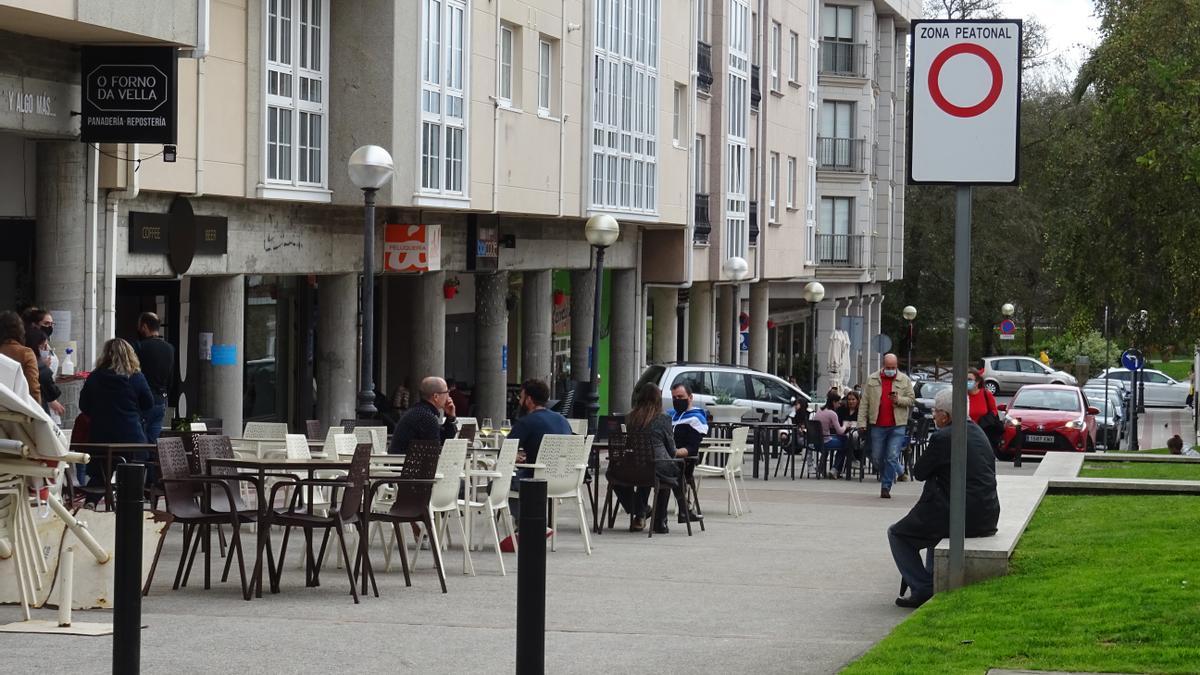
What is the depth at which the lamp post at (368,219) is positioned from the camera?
19297mm

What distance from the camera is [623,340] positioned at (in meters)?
40.8

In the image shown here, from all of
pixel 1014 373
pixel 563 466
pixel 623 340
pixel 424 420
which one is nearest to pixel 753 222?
pixel 623 340

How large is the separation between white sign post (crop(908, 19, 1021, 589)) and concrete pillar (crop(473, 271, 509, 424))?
74.5 ft

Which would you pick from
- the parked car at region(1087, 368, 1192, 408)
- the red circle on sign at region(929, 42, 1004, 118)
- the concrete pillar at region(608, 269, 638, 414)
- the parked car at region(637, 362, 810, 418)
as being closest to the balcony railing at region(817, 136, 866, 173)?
the parked car at region(1087, 368, 1192, 408)

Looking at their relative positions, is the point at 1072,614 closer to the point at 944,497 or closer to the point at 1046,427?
the point at 944,497

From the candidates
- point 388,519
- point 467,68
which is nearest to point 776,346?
point 467,68

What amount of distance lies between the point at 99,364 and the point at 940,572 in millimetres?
7082

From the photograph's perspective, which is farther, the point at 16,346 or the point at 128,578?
the point at 16,346

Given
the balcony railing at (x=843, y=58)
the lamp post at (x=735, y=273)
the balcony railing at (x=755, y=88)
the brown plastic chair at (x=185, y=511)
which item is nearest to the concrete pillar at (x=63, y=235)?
the brown plastic chair at (x=185, y=511)

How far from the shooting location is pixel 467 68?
27078 millimetres

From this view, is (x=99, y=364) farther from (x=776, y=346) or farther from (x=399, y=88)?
(x=776, y=346)

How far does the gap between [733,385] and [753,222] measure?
12.5 meters

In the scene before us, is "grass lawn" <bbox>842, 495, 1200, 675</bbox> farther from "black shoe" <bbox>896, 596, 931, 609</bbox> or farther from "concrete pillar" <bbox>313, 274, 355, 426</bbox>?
"concrete pillar" <bbox>313, 274, 355, 426</bbox>

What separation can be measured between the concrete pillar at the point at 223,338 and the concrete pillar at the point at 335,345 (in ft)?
10.1
